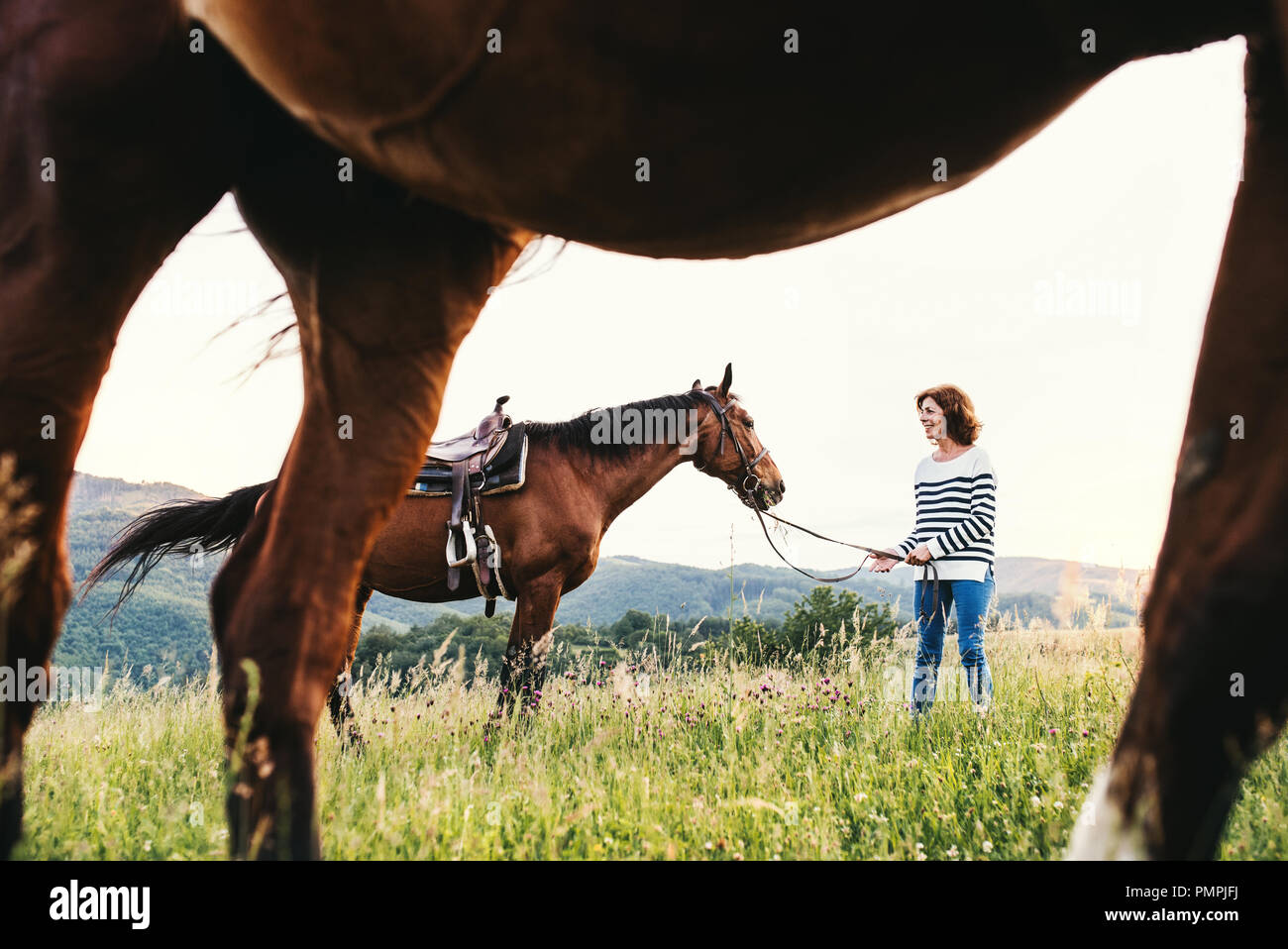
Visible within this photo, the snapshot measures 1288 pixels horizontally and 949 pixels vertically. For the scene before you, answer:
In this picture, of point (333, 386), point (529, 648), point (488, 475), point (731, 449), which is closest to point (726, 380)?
point (731, 449)

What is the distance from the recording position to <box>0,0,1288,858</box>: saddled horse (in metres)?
0.76

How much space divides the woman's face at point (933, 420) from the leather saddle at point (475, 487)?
2.70 meters

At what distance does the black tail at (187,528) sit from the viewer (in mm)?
4441

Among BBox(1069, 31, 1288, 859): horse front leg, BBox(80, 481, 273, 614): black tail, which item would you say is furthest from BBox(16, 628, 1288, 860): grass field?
BBox(1069, 31, 1288, 859): horse front leg

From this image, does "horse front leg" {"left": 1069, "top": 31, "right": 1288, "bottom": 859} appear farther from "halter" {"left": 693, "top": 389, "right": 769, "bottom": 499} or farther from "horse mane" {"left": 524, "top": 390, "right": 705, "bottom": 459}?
"halter" {"left": 693, "top": 389, "right": 769, "bottom": 499}

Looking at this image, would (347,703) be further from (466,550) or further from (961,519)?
(961,519)

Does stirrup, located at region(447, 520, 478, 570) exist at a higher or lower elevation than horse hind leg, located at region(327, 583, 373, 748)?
higher

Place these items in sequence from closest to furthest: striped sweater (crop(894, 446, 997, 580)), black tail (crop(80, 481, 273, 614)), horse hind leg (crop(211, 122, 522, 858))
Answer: horse hind leg (crop(211, 122, 522, 858)) < striped sweater (crop(894, 446, 997, 580)) < black tail (crop(80, 481, 273, 614))

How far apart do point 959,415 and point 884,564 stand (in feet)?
3.53

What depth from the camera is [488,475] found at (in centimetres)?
511

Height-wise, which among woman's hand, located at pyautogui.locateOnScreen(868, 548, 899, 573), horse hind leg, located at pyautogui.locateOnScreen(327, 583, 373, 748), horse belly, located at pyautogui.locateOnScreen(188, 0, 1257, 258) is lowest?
horse hind leg, located at pyautogui.locateOnScreen(327, 583, 373, 748)
